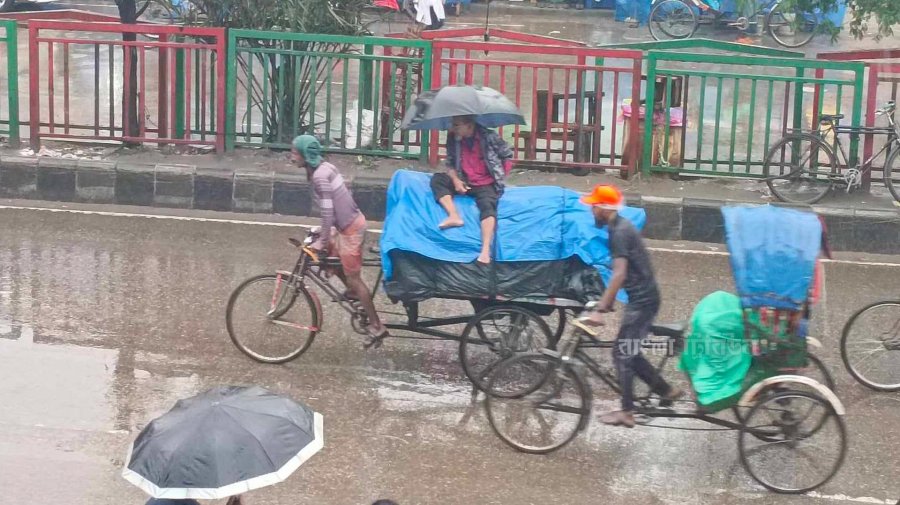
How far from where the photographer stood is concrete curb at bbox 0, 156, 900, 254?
1030 centimetres

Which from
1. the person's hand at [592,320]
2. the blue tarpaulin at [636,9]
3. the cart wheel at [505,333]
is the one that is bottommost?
the cart wheel at [505,333]

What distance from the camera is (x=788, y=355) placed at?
590 cm

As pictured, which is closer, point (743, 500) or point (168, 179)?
point (743, 500)

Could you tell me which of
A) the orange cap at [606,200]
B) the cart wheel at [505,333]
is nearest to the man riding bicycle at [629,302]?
the orange cap at [606,200]

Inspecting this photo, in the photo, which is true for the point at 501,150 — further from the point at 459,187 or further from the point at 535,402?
the point at 535,402

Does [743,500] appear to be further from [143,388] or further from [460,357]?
[143,388]

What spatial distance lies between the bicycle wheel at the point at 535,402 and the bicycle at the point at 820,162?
5123mm

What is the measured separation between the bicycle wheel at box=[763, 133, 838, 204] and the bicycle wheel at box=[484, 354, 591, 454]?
16.8 ft

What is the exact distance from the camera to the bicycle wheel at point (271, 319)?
7.01 meters

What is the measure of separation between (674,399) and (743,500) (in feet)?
2.02

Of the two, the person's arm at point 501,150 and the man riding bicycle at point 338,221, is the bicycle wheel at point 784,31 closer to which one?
the person's arm at point 501,150

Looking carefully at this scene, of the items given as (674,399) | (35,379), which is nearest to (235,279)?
(35,379)

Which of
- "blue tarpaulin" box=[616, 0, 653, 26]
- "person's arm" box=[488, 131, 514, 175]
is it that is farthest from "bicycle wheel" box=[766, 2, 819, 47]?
"person's arm" box=[488, 131, 514, 175]

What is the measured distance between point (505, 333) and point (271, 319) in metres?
1.38
